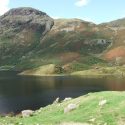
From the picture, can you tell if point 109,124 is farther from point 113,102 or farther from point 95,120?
point 113,102

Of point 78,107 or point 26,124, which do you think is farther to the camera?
A: point 78,107

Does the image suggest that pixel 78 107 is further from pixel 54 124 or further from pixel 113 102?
pixel 54 124

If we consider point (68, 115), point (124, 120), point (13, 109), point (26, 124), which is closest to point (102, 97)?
point (68, 115)

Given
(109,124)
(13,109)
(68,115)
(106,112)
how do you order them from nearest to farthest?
1. (109,124)
2. (106,112)
3. (68,115)
4. (13,109)

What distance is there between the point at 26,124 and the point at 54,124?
3.07 meters

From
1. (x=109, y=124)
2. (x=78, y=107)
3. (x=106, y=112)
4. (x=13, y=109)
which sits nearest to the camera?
(x=109, y=124)

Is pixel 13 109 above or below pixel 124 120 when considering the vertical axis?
below

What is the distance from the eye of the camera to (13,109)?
111 metres

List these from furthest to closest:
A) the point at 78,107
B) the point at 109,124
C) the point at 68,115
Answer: the point at 78,107, the point at 68,115, the point at 109,124

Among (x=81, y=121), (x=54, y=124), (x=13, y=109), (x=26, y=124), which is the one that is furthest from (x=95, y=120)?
(x=13, y=109)

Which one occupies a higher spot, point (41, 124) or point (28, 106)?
point (41, 124)

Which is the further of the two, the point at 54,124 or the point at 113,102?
the point at 113,102

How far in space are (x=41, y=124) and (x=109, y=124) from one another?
6.97 m

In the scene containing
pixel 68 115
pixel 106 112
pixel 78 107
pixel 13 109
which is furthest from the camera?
pixel 13 109
